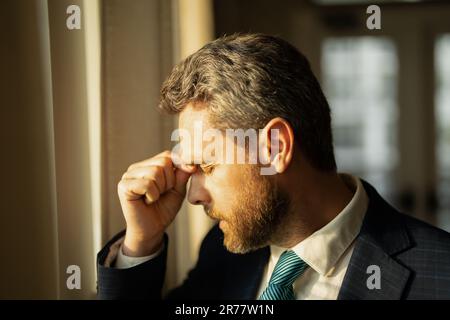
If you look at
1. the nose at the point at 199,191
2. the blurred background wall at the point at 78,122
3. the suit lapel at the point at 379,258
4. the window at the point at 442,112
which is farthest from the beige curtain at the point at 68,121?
the window at the point at 442,112

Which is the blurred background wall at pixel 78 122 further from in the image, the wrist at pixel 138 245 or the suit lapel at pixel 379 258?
the suit lapel at pixel 379 258

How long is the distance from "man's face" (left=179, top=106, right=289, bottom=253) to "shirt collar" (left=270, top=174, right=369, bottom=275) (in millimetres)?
68

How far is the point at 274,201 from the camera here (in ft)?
2.64

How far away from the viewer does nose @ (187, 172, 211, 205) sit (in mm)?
807

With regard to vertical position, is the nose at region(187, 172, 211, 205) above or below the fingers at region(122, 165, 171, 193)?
below

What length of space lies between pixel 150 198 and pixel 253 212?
0.17 metres

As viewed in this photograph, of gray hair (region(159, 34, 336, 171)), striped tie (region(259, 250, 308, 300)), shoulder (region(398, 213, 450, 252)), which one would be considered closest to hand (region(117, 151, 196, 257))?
gray hair (region(159, 34, 336, 171))

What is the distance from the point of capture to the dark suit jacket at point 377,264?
73cm

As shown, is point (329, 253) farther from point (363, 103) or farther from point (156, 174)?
point (363, 103)

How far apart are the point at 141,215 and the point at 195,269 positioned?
0.78 ft

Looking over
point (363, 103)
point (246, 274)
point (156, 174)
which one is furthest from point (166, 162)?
point (363, 103)

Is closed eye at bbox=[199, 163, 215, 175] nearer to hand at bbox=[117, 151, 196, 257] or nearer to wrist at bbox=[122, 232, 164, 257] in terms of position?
hand at bbox=[117, 151, 196, 257]

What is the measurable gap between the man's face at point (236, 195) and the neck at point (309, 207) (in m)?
0.02

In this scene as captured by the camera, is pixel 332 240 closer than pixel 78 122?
No
